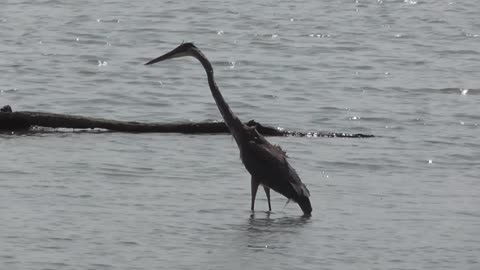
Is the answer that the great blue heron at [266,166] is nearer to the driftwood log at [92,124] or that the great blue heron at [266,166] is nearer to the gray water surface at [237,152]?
the gray water surface at [237,152]

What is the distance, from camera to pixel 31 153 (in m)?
13.8

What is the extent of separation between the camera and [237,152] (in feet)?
47.6

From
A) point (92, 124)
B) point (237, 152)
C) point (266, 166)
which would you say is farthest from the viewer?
point (237, 152)

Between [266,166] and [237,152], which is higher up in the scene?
[266,166]

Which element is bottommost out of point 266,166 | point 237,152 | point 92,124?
point 237,152

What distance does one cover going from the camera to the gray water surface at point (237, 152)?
10.4 metres

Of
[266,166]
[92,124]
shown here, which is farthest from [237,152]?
[266,166]

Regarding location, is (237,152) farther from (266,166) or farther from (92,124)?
(266,166)

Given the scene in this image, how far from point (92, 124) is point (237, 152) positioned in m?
1.55

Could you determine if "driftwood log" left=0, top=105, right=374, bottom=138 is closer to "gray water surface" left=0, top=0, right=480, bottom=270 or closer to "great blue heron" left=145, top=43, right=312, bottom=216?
"gray water surface" left=0, top=0, right=480, bottom=270

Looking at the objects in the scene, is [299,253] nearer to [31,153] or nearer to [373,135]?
[31,153]

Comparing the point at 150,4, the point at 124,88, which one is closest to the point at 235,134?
the point at 124,88

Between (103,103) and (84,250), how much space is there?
8.47 meters

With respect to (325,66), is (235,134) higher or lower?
higher
